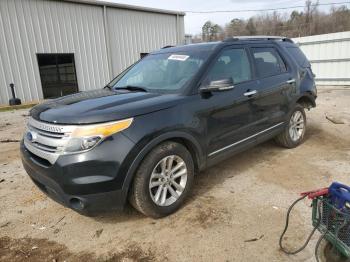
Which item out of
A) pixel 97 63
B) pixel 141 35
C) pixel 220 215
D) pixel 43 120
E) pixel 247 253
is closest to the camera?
pixel 247 253

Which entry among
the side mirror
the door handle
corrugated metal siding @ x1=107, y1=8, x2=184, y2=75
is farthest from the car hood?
corrugated metal siding @ x1=107, y1=8, x2=184, y2=75

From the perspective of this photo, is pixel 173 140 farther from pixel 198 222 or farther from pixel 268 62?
pixel 268 62

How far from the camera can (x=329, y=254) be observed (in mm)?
2412

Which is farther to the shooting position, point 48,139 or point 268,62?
point 268,62

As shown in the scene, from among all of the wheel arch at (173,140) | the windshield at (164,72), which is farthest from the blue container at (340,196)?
the windshield at (164,72)

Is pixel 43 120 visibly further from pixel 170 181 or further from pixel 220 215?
pixel 220 215

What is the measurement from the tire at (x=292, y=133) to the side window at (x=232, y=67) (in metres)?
1.38

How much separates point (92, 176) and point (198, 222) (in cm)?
120

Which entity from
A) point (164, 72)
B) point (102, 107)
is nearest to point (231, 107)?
point (164, 72)

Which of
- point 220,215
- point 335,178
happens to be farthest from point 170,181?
point 335,178

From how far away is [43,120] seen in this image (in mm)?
2863

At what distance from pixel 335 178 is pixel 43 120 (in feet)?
12.0

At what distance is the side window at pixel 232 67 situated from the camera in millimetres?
3654

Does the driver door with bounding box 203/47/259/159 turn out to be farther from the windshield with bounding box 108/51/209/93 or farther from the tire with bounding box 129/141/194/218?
the tire with bounding box 129/141/194/218
